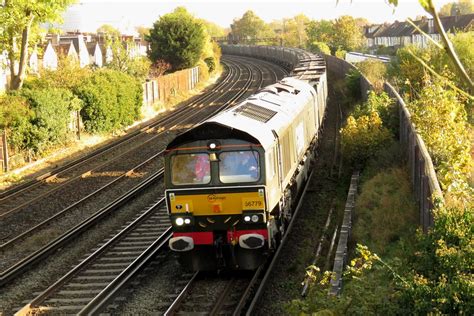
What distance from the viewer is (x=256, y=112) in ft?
42.5

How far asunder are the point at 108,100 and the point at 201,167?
60.4 feet

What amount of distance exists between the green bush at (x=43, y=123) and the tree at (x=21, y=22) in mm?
3077

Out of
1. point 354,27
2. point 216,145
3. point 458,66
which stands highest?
point 354,27

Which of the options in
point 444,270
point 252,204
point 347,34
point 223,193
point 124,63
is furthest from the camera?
point 347,34

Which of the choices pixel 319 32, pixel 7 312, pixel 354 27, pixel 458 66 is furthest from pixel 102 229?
pixel 319 32

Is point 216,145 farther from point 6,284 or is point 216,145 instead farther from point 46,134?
point 46,134

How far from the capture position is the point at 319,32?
315 ft

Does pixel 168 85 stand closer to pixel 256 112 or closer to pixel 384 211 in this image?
pixel 256 112

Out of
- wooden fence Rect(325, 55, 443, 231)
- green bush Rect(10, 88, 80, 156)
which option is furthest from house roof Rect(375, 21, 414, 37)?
wooden fence Rect(325, 55, 443, 231)

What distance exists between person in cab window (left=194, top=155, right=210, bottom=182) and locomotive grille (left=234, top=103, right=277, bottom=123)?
1.77 meters

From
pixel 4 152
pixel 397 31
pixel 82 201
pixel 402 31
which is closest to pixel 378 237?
pixel 82 201

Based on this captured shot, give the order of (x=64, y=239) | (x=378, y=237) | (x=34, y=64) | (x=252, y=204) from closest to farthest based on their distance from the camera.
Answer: (x=252, y=204) < (x=378, y=237) < (x=64, y=239) < (x=34, y=64)

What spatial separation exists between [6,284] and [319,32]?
89.2m

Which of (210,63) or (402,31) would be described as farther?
(402,31)
